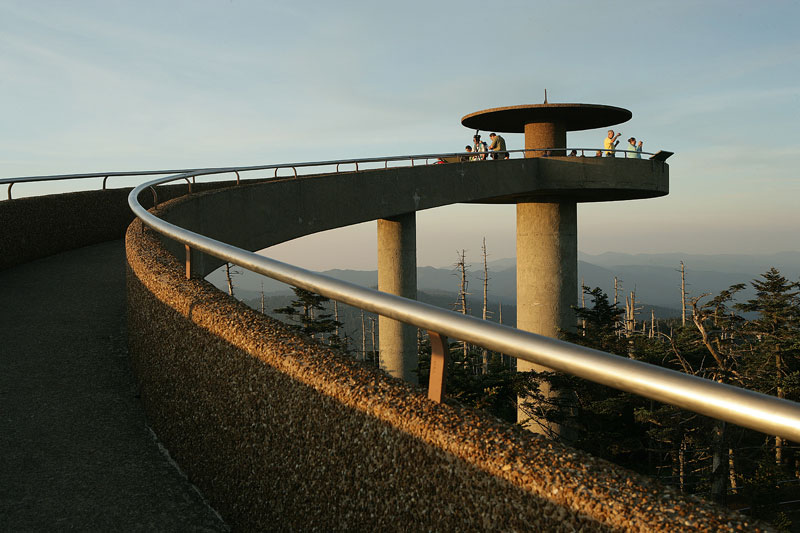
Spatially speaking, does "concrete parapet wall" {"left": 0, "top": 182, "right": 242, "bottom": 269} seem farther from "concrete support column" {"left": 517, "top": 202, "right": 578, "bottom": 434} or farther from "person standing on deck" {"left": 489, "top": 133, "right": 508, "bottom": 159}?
"concrete support column" {"left": 517, "top": 202, "right": 578, "bottom": 434}

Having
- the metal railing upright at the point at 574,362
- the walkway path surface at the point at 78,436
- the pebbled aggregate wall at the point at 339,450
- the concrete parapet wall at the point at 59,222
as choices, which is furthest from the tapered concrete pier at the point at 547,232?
the metal railing upright at the point at 574,362

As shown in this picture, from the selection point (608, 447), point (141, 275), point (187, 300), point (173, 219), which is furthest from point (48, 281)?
point (608, 447)

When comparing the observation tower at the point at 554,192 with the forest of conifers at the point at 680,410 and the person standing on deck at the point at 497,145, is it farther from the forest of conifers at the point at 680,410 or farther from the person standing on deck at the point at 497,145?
the forest of conifers at the point at 680,410

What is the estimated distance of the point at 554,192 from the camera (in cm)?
2400

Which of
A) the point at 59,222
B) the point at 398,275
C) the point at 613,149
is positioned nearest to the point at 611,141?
the point at 613,149

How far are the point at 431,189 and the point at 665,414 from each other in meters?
13.8

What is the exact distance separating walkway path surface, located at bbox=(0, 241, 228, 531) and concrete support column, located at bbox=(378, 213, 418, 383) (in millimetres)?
14564

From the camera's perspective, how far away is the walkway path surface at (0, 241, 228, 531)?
3.54 meters

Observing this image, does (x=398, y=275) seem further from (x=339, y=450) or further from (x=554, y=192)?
(x=339, y=450)

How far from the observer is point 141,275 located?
5.31 metres

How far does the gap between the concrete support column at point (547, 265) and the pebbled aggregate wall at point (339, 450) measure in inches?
805

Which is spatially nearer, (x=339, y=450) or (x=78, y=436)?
(x=339, y=450)

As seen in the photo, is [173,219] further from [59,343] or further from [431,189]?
[431,189]

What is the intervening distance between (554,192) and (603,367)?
23106 millimetres
